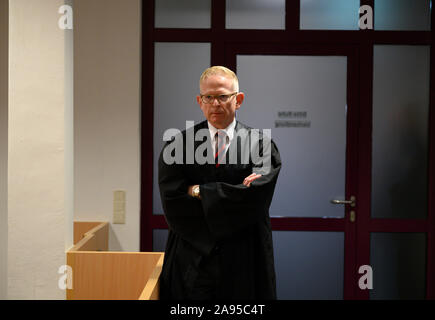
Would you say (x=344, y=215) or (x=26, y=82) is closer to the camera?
(x=26, y=82)

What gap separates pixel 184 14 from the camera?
116 inches

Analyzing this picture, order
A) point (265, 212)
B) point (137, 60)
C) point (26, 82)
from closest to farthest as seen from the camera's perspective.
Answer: point (265, 212) < point (26, 82) < point (137, 60)

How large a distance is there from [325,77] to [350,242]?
46.9 inches

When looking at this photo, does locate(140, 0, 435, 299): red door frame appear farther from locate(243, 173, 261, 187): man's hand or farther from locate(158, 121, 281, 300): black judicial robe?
locate(243, 173, 261, 187): man's hand

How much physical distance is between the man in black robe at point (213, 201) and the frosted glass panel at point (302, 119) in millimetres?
1395

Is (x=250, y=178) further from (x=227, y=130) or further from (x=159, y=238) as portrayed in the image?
(x=159, y=238)

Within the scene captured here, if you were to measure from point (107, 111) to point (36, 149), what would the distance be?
3.23ft

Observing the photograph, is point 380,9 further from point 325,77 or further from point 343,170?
point 343,170

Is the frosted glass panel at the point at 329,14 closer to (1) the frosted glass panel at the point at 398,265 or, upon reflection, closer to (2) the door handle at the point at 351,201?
(2) the door handle at the point at 351,201

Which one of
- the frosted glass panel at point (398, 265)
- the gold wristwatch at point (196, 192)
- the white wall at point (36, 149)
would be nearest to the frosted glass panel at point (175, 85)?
the white wall at point (36, 149)

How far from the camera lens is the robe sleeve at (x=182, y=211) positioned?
60.3 inches

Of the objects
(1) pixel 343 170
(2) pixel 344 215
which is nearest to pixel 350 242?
(2) pixel 344 215

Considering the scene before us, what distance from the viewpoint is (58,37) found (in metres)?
1.93

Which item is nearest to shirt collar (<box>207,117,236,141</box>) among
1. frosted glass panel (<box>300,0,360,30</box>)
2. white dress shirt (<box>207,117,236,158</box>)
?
white dress shirt (<box>207,117,236,158</box>)
